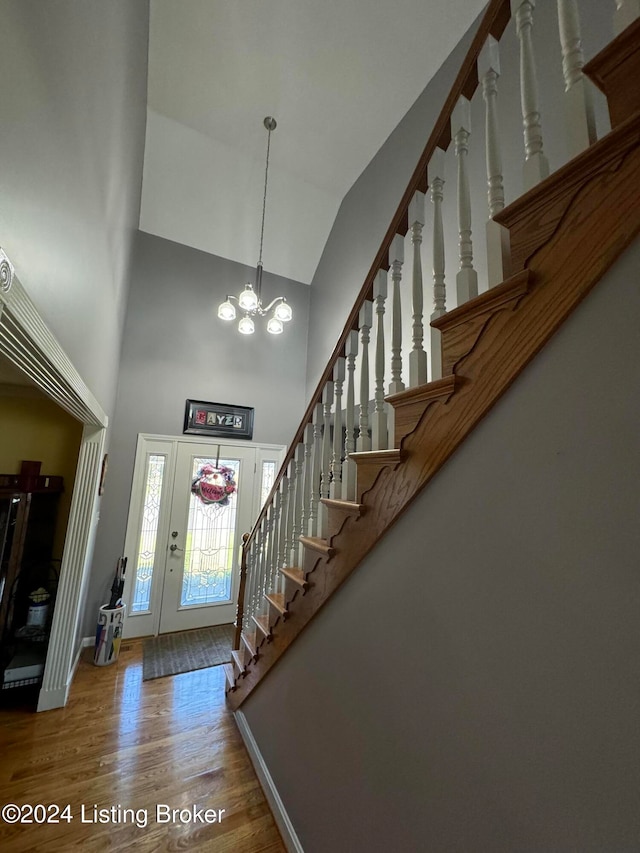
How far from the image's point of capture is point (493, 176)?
0.80 meters

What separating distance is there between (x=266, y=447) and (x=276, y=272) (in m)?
2.39

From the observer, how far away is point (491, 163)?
0.82 m

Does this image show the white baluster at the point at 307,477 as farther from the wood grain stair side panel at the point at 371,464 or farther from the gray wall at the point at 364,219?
the gray wall at the point at 364,219

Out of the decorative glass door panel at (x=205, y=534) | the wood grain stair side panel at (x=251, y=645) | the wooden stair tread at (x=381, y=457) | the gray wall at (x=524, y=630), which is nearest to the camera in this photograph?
the gray wall at (x=524, y=630)

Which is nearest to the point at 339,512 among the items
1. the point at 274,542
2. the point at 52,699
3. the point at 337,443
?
the point at 337,443

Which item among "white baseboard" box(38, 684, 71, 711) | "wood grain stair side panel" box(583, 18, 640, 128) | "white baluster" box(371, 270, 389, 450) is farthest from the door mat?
"wood grain stair side panel" box(583, 18, 640, 128)

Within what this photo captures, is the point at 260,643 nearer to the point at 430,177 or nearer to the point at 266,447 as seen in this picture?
the point at 430,177

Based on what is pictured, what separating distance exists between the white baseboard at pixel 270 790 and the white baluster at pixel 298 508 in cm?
102

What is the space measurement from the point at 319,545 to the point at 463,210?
47.3 inches

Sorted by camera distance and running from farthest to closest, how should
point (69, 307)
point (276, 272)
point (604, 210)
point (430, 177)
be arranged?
point (276, 272), point (69, 307), point (430, 177), point (604, 210)

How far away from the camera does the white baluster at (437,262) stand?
93 centimetres

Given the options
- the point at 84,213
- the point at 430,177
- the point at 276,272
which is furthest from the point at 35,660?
the point at 276,272

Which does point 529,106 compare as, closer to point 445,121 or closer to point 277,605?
point 445,121

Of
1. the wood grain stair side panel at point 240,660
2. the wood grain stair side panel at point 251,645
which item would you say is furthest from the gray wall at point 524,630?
the wood grain stair side panel at point 240,660
